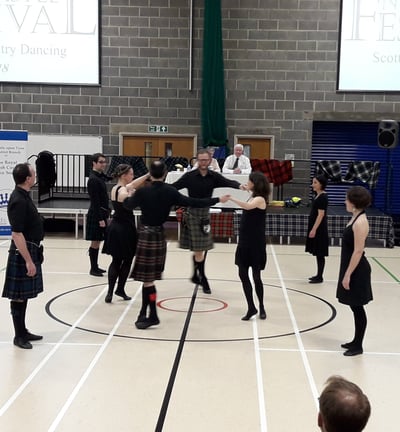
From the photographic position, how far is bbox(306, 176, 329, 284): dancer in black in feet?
25.3

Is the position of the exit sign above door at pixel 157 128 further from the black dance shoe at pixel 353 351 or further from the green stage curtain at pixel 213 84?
the black dance shoe at pixel 353 351

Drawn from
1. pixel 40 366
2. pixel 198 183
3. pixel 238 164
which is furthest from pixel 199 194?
pixel 238 164

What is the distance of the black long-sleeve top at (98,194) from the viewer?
7.61 m

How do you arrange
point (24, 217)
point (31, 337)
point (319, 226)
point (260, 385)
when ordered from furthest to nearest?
point (319, 226)
point (31, 337)
point (24, 217)
point (260, 385)

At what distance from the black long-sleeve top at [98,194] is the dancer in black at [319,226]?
2625mm

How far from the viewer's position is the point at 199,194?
6.89 meters

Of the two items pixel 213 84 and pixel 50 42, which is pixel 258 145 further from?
pixel 50 42

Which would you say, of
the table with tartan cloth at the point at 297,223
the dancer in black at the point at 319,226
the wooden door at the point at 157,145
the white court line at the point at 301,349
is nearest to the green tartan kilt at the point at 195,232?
the white court line at the point at 301,349

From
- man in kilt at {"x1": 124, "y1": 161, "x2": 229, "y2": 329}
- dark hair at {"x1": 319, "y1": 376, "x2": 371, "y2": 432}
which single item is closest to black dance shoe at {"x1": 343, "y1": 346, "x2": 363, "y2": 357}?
man in kilt at {"x1": 124, "y1": 161, "x2": 229, "y2": 329}

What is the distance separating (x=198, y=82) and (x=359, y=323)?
32.4ft

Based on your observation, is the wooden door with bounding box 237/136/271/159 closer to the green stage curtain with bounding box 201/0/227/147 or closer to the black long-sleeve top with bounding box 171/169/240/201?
the green stage curtain with bounding box 201/0/227/147

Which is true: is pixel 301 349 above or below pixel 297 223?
below

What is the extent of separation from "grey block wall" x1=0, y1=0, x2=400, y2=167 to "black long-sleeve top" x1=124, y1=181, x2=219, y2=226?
879 centimetres

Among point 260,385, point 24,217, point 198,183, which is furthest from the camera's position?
point 198,183
